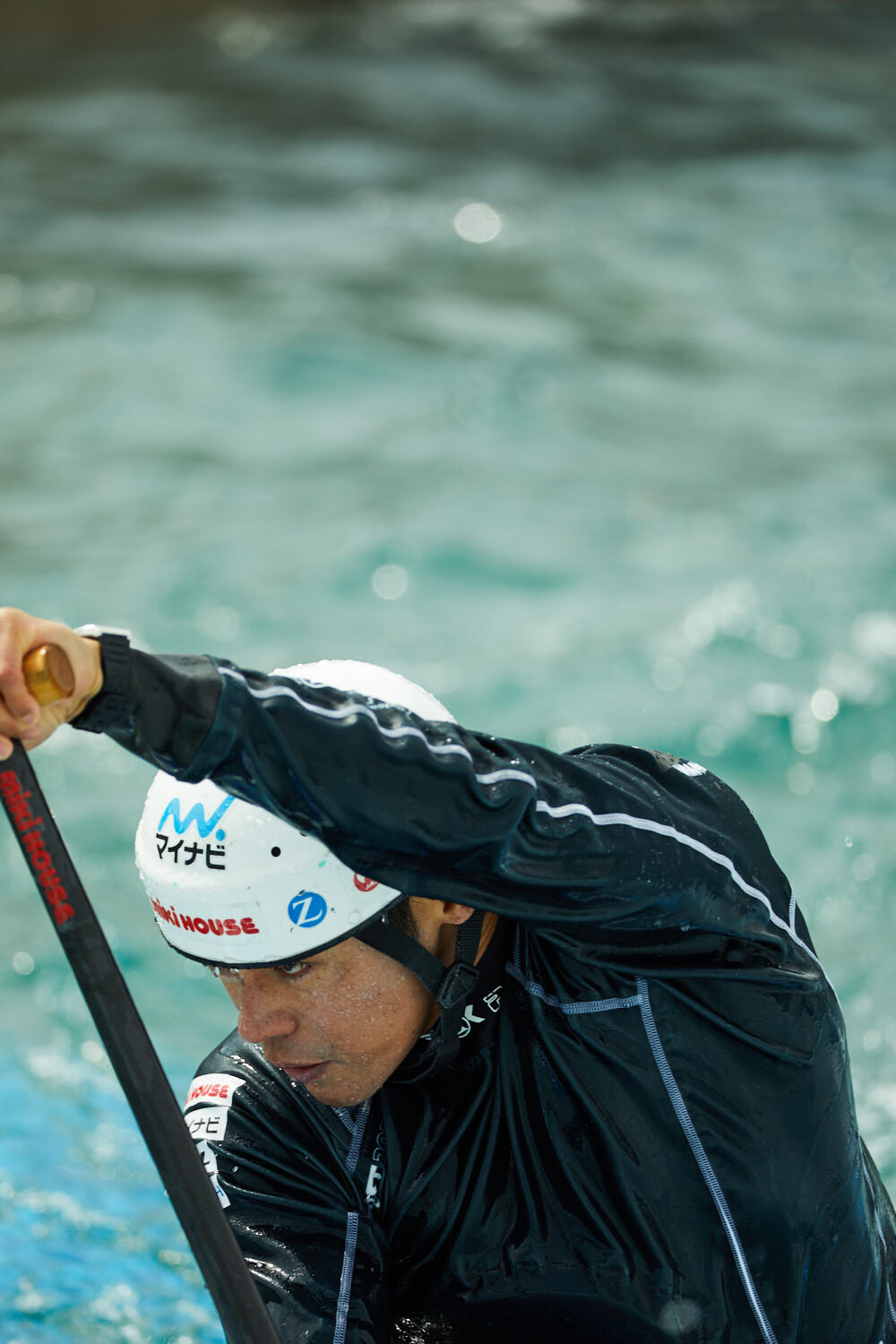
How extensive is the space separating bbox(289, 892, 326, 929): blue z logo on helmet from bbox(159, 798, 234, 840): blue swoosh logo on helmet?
16cm

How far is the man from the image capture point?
8.41 ft

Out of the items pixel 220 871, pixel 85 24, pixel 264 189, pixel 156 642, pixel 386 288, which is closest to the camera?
pixel 220 871

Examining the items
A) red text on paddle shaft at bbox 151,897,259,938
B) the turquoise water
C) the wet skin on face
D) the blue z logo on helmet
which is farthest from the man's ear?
the turquoise water

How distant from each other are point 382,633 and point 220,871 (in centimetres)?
619

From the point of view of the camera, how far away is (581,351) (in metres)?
12.0

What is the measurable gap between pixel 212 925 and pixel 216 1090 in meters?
0.67

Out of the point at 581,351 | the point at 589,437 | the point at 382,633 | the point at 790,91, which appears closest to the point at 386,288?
the point at 581,351

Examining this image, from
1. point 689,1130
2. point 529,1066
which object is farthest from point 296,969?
point 689,1130

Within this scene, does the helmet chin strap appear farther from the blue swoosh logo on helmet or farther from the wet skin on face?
the blue swoosh logo on helmet

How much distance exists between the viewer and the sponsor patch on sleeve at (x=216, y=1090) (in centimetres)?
326

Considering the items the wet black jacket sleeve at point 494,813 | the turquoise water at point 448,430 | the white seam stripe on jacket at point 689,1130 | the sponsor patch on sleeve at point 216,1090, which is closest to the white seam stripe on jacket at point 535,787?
the wet black jacket sleeve at point 494,813

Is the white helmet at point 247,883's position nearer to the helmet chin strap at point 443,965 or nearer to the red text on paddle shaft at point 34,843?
the helmet chin strap at point 443,965

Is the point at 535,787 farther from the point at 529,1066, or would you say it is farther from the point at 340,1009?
the point at 529,1066

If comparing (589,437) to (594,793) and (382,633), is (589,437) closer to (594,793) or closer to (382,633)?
(382,633)
